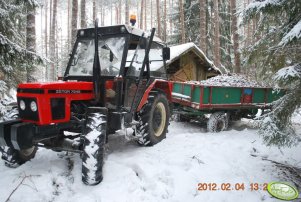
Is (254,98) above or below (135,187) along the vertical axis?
above

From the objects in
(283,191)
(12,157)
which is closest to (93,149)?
(12,157)

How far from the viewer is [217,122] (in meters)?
8.30

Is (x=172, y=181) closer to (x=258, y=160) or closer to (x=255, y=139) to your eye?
(x=258, y=160)

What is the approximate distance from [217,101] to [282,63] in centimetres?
343

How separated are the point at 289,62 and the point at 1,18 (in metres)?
5.66

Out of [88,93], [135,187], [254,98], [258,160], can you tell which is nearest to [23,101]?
[88,93]


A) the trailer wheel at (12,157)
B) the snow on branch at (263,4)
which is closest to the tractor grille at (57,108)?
the trailer wheel at (12,157)

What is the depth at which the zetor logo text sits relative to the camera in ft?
13.7

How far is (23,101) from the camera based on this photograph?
4590mm

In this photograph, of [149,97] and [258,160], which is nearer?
[258,160]

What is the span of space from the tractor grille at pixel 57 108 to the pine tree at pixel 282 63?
328cm
